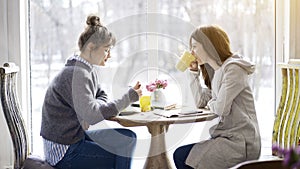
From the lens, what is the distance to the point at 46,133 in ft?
7.49

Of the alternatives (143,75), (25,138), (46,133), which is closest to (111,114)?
(46,133)

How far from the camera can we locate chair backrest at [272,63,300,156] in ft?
8.34

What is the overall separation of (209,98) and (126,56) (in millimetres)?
822

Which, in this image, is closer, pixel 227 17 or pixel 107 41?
pixel 107 41

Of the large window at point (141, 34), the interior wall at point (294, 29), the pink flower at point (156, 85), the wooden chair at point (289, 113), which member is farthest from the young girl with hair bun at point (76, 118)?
the interior wall at point (294, 29)

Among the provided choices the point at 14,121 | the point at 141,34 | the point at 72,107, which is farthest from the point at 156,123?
the point at 141,34

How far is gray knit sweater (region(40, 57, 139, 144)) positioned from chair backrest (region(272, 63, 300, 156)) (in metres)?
0.99

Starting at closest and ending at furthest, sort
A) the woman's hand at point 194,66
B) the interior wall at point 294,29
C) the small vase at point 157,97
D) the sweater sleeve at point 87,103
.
→ 1. the sweater sleeve at point 87,103
2. the woman's hand at point 194,66
3. the small vase at point 157,97
4. the interior wall at point 294,29

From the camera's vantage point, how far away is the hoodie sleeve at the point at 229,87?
2314mm

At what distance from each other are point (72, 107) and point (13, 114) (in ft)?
1.19

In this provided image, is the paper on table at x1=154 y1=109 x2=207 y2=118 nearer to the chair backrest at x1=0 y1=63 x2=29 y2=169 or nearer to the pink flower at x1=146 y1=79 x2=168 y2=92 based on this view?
the pink flower at x1=146 y1=79 x2=168 y2=92

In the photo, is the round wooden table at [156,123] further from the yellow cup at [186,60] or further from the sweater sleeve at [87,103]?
the yellow cup at [186,60]

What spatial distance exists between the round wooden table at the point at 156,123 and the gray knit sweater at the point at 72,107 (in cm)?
10

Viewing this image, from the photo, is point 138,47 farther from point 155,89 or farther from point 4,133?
point 4,133
